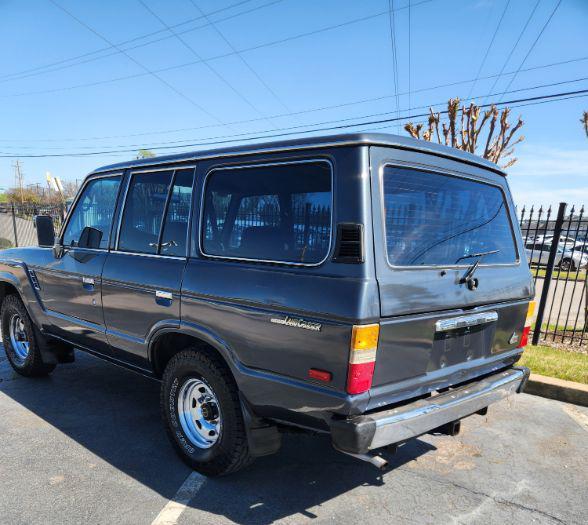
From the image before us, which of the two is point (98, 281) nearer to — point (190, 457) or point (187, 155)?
point (187, 155)

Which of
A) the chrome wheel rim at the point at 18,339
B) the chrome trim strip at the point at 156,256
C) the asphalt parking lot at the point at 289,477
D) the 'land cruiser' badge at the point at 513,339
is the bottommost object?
the asphalt parking lot at the point at 289,477

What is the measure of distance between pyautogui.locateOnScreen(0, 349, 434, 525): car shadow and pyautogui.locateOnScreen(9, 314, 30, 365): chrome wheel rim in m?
0.26

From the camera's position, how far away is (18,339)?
5035mm

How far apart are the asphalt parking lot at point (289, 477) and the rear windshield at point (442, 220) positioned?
1480 millimetres

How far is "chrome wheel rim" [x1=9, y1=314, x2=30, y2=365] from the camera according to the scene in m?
4.93

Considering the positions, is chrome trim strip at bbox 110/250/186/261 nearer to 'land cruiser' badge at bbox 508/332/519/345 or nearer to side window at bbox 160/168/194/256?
side window at bbox 160/168/194/256

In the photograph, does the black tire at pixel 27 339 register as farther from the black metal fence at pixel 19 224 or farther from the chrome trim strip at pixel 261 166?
the black metal fence at pixel 19 224

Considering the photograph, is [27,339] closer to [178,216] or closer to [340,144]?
[178,216]

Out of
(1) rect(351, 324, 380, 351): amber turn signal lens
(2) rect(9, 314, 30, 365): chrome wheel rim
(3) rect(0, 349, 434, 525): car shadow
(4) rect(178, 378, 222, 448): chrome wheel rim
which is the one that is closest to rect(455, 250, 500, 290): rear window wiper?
(1) rect(351, 324, 380, 351): amber turn signal lens

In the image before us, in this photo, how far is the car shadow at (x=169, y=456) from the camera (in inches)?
112

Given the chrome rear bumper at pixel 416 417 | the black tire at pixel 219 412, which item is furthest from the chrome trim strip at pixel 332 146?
the chrome rear bumper at pixel 416 417

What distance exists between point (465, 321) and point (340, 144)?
1257mm

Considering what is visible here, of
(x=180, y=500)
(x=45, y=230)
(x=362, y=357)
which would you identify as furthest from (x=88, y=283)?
(x=362, y=357)

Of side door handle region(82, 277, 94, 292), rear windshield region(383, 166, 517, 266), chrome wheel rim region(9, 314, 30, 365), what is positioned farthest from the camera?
chrome wheel rim region(9, 314, 30, 365)
